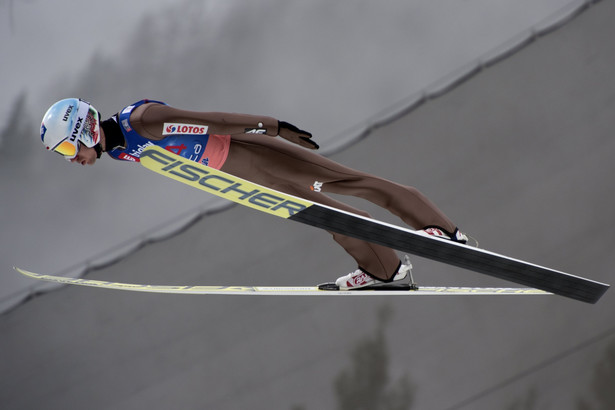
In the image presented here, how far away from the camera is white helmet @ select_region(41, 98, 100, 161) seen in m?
2.49

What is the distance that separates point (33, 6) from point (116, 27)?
0.58 m

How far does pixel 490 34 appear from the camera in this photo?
4.58 m

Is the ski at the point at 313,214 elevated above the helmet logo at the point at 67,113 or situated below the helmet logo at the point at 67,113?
below

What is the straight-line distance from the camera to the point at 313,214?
95.7 inches

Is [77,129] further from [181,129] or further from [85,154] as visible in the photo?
[181,129]

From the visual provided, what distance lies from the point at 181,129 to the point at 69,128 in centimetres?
43

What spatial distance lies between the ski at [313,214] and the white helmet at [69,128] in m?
0.27

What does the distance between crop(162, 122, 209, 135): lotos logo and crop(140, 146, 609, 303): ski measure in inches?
3.9

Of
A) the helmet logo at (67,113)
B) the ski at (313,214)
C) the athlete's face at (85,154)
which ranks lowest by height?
the ski at (313,214)

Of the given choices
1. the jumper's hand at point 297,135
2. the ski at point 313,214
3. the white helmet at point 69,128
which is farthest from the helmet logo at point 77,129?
the jumper's hand at point 297,135

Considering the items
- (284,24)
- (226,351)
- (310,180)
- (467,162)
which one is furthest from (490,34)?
(226,351)

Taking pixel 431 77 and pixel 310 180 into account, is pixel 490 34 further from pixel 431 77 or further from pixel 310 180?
pixel 310 180

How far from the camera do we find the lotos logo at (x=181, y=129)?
2.47 metres

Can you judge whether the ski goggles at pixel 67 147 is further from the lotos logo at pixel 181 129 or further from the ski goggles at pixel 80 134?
the lotos logo at pixel 181 129
